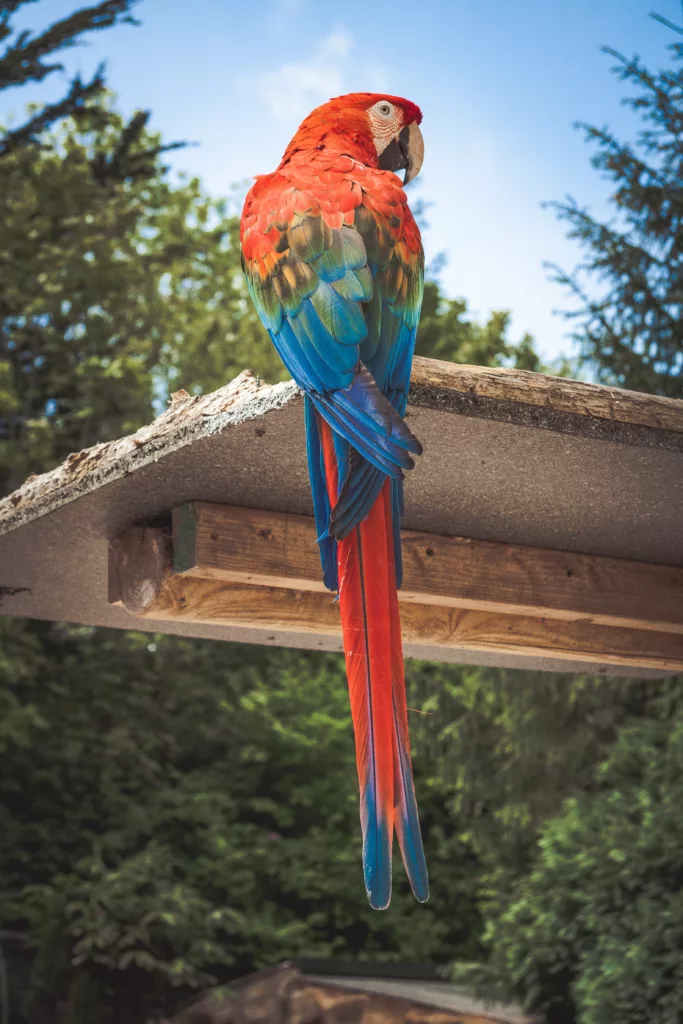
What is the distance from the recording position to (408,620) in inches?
108

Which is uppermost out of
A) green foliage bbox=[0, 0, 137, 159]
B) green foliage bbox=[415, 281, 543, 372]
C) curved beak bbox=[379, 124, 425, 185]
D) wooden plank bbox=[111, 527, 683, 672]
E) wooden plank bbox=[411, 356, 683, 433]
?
green foliage bbox=[0, 0, 137, 159]

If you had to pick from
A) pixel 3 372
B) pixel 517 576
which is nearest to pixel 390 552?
pixel 517 576

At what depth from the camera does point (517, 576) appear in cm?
254

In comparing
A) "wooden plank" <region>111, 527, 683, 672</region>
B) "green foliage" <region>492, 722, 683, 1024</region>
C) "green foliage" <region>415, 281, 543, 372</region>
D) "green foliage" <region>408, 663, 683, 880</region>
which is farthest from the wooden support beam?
"green foliage" <region>415, 281, 543, 372</region>

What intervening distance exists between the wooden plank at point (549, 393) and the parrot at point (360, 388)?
4.2 inches

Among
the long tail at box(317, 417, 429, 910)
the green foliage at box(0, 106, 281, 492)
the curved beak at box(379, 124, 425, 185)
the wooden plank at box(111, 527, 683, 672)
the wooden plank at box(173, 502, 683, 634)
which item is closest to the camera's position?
the long tail at box(317, 417, 429, 910)

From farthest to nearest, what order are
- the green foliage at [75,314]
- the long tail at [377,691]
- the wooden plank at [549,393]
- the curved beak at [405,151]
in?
1. the green foliage at [75,314]
2. the curved beak at [405,151]
3. the wooden plank at [549,393]
4. the long tail at [377,691]

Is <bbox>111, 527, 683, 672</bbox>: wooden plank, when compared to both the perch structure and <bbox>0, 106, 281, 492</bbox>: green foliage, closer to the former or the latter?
the perch structure

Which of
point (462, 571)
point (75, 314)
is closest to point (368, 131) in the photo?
point (462, 571)

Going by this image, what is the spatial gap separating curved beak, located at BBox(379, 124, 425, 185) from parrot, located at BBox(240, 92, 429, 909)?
177 mm

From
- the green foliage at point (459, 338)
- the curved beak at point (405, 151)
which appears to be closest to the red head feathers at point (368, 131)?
the curved beak at point (405, 151)

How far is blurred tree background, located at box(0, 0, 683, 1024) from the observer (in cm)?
716

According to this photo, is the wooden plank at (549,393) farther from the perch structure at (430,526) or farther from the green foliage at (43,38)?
the green foliage at (43,38)

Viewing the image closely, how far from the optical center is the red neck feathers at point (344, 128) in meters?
1.86
